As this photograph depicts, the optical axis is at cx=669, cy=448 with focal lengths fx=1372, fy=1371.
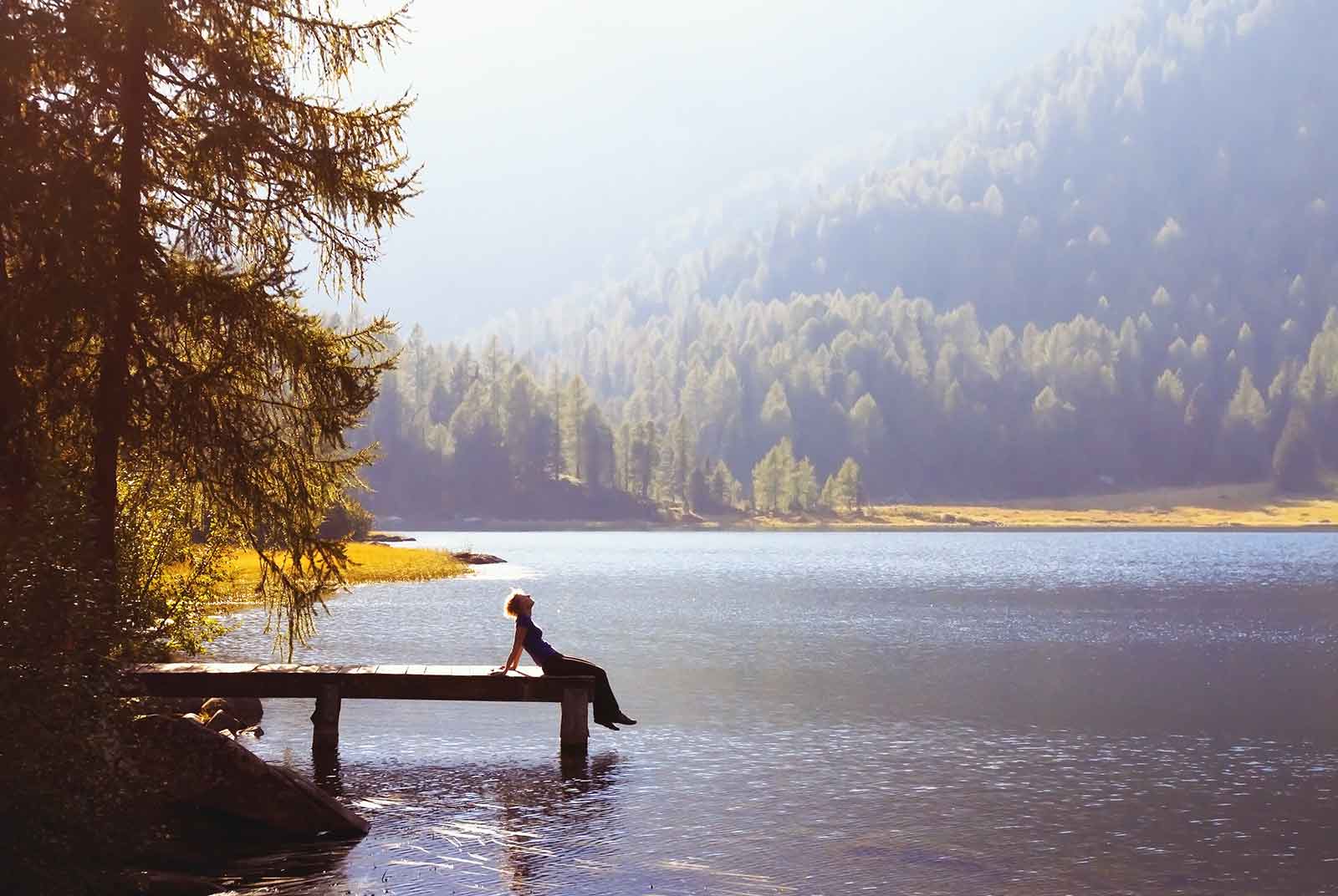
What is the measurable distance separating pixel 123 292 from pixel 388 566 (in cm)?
7763

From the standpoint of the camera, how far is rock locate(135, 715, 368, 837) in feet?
62.8

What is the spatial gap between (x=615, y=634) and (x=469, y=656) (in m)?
12.4

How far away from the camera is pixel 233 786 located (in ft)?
65.7

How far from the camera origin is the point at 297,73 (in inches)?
909

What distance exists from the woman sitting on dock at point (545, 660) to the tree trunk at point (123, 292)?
26.1ft

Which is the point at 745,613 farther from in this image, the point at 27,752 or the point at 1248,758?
the point at 27,752

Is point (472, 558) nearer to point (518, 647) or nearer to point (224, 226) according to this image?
point (518, 647)

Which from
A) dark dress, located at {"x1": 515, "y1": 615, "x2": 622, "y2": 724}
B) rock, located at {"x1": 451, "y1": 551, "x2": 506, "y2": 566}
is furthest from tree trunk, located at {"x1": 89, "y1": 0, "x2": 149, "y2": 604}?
rock, located at {"x1": 451, "y1": 551, "x2": 506, "y2": 566}

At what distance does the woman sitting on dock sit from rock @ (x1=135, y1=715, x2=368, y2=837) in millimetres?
6159

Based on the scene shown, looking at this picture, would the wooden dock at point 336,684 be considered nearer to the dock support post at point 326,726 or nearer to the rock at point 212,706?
the dock support post at point 326,726

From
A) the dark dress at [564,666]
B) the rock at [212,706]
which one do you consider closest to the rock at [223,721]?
the rock at [212,706]

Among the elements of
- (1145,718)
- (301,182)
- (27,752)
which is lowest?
(1145,718)

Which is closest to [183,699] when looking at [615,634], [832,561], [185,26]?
[185,26]

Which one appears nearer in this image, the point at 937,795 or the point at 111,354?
the point at 111,354
